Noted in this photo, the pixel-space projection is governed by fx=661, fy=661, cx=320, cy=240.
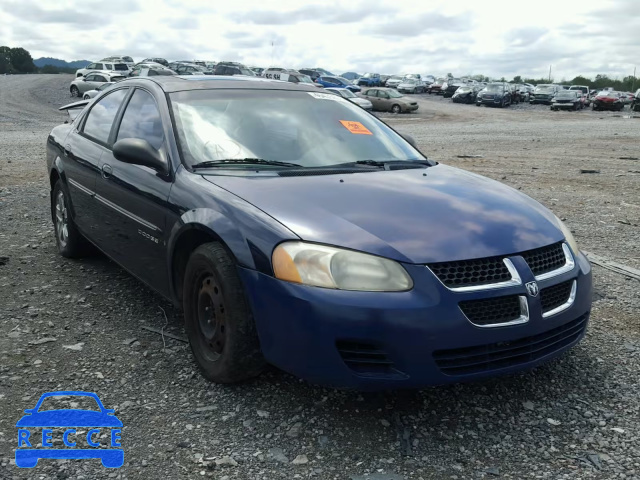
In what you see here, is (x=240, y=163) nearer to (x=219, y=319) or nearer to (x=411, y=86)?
(x=219, y=319)

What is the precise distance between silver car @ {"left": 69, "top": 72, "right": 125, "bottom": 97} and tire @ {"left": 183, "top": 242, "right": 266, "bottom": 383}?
33144 mm

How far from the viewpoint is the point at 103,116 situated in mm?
4957

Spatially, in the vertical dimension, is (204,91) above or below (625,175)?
above

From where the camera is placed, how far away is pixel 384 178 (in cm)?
368

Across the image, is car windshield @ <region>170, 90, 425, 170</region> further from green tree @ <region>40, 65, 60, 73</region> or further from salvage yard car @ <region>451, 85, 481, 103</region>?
green tree @ <region>40, 65, 60, 73</region>

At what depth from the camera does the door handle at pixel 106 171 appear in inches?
172

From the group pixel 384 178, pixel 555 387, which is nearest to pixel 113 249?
pixel 384 178

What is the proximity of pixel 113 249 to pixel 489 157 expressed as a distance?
10.9 m

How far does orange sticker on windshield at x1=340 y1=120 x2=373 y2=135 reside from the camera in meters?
4.30

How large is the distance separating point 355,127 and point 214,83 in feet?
3.21

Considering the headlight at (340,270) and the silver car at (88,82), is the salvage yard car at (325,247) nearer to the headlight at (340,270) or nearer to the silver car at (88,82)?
the headlight at (340,270)

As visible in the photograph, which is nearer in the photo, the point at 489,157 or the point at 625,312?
the point at 625,312

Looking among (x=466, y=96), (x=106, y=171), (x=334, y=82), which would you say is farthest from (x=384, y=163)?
(x=466, y=96)

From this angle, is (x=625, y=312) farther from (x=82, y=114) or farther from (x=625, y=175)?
(x=625, y=175)
